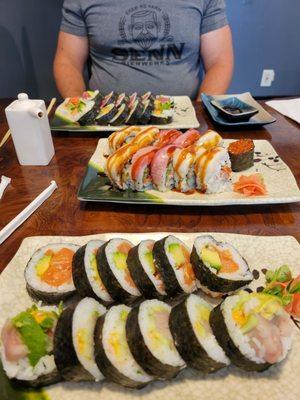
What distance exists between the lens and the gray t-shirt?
8.71 feet

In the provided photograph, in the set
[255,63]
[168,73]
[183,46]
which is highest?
[183,46]

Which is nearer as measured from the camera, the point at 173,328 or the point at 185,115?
the point at 173,328

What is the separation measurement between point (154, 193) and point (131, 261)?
1.85 ft

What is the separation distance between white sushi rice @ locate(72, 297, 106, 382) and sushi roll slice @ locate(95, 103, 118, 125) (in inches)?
59.1

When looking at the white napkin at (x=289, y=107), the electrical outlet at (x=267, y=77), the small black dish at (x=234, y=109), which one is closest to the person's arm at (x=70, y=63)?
the small black dish at (x=234, y=109)

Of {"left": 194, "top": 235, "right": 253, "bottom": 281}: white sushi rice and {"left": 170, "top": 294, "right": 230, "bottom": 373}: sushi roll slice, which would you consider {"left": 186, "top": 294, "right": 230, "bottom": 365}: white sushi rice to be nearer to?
{"left": 170, "top": 294, "right": 230, "bottom": 373}: sushi roll slice

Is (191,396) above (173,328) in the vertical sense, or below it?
below

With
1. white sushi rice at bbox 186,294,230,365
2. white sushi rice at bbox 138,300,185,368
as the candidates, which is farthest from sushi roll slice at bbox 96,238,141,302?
white sushi rice at bbox 186,294,230,365

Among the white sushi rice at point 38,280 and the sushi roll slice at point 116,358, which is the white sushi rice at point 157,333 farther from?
the white sushi rice at point 38,280

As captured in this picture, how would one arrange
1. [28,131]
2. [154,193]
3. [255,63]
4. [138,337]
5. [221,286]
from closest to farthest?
[138,337], [221,286], [154,193], [28,131], [255,63]

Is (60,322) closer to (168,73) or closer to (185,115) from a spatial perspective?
(185,115)

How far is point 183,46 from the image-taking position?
2.75 metres

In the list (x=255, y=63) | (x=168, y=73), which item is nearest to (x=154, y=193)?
(x=168, y=73)

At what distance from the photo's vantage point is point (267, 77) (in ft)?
15.6
